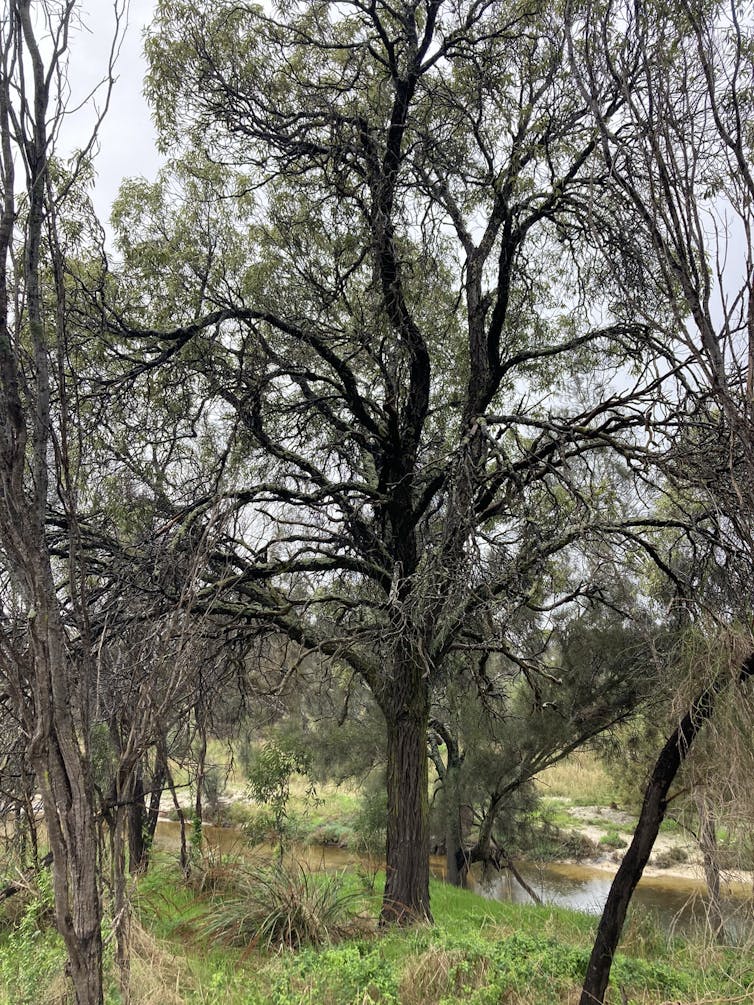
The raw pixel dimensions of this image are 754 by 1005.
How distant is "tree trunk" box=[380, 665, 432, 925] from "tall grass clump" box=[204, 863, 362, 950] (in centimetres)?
47

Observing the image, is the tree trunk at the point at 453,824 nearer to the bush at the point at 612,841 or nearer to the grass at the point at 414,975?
the bush at the point at 612,841

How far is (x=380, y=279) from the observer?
6.95m

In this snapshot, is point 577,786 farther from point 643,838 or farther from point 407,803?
point 643,838

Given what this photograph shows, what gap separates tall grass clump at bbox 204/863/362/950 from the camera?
6.29m

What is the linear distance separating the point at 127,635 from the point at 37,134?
309cm

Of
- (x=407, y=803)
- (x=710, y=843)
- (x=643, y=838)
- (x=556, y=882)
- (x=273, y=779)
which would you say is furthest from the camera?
(x=556, y=882)

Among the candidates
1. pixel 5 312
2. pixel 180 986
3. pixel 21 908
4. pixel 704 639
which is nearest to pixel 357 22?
pixel 5 312

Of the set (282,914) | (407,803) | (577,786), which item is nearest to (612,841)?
(577,786)

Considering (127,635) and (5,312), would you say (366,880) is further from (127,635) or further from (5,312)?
(5,312)

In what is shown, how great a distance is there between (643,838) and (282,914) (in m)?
3.78

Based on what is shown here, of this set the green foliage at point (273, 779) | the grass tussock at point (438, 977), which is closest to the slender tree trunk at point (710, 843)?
the grass tussock at point (438, 977)

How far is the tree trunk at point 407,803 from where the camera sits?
689 centimetres

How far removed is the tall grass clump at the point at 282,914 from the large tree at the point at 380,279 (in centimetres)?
56

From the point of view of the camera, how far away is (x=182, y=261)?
681 centimetres
